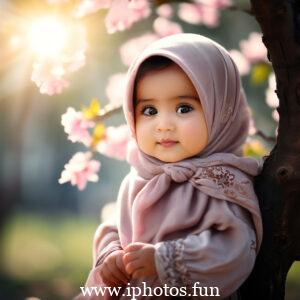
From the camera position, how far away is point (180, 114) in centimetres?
158

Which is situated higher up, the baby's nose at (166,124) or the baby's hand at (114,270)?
the baby's nose at (166,124)

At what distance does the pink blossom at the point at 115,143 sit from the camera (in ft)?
7.86

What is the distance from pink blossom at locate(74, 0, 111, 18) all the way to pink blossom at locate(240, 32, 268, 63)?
113 centimetres

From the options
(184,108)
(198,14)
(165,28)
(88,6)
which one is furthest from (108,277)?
(198,14)

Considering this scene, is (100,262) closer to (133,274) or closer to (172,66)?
(133,274)

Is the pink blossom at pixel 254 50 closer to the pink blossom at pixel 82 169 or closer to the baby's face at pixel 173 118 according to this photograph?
the pink blossom at pixel 82 169

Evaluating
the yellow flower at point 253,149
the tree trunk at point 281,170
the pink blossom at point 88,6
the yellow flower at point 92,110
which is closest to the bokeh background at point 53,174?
the yellow flower at point 253,149

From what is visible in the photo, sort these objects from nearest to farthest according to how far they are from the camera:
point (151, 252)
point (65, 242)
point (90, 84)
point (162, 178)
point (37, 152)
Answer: point (151, 252), point (162, 178), point (65, 242), point (90, 84), point (37, 152)

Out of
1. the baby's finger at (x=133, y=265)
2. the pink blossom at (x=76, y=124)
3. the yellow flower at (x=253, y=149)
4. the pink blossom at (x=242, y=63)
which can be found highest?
the pink blossom at (x=242, y=63)

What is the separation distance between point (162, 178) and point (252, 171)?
22cm

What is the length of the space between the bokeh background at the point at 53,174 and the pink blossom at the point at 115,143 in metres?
1.32

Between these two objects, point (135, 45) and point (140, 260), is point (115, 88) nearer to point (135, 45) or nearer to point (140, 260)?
point (135, 45)

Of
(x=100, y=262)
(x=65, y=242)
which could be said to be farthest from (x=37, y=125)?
(x=100, y=262)

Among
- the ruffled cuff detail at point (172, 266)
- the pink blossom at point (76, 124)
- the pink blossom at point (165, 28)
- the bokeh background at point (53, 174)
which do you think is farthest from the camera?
the bokeh background at point (53, 174)
